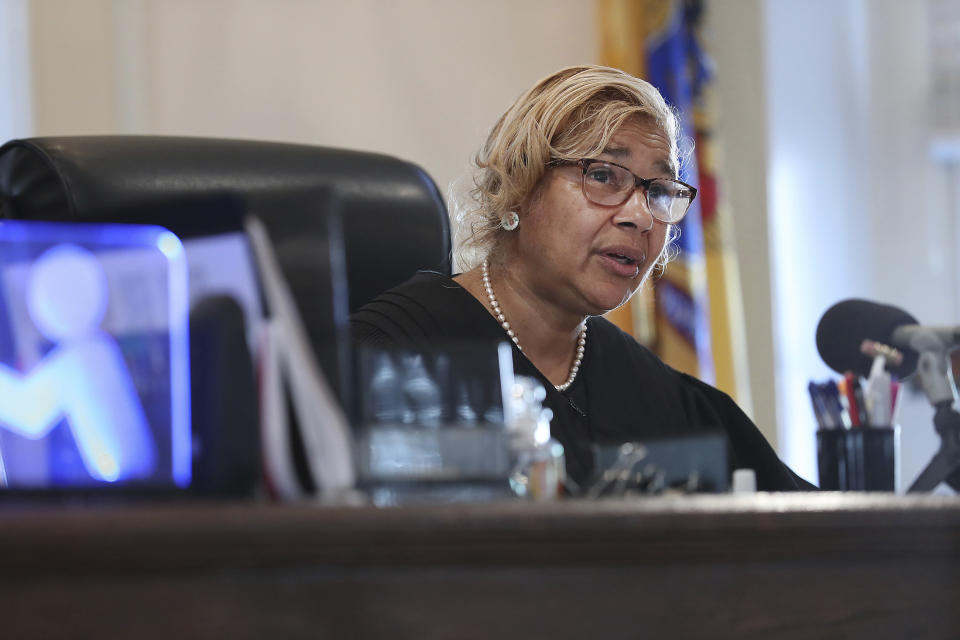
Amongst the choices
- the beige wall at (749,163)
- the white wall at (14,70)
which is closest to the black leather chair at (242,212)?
the white wall at (14,70)

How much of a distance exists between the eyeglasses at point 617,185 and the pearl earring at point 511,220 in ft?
0.36

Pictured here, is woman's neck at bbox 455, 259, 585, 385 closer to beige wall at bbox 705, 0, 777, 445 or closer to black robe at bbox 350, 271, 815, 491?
black robe at bbox 350, 271, 815, 491

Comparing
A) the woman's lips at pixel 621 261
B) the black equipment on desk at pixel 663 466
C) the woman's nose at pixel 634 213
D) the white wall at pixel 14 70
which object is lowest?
the black equipment on desk at pixel 663 466

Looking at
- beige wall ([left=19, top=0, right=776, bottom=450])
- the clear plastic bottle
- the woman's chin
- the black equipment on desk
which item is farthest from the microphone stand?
beige wall ([left=19, top=0, right=776, bottom=450])

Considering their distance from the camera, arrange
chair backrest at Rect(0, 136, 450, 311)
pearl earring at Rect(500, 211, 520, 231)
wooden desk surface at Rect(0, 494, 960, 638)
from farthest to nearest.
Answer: pearl earring at Rect(500, 211, 520, 231)
chair backrest at Rect(0, 136, 450, 311)
wooden desk surface at Rect(0, 494, 960, 638)

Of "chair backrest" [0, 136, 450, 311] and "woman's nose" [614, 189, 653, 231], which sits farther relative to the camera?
"woman's nose" [614, 189, 653, 231]

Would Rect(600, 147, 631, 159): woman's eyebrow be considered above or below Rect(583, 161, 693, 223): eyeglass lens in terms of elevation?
above

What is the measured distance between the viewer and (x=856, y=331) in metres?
1.22

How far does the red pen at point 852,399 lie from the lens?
1.04m

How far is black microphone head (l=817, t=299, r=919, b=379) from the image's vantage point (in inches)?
47.1

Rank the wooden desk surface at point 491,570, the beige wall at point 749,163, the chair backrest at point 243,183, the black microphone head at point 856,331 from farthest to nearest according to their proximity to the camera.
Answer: the beige wall at point 749,163
the chair backrest at point 243,183
the black microphone head at point 856,331
the wooden desk surface at point 491,570

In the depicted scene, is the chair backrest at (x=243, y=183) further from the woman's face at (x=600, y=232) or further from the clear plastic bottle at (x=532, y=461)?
the clear plastic bottle at (x=532, y=461)

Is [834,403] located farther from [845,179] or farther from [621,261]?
[845,179]

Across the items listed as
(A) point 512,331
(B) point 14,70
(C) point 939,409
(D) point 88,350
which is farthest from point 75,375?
(B) point 14,70
